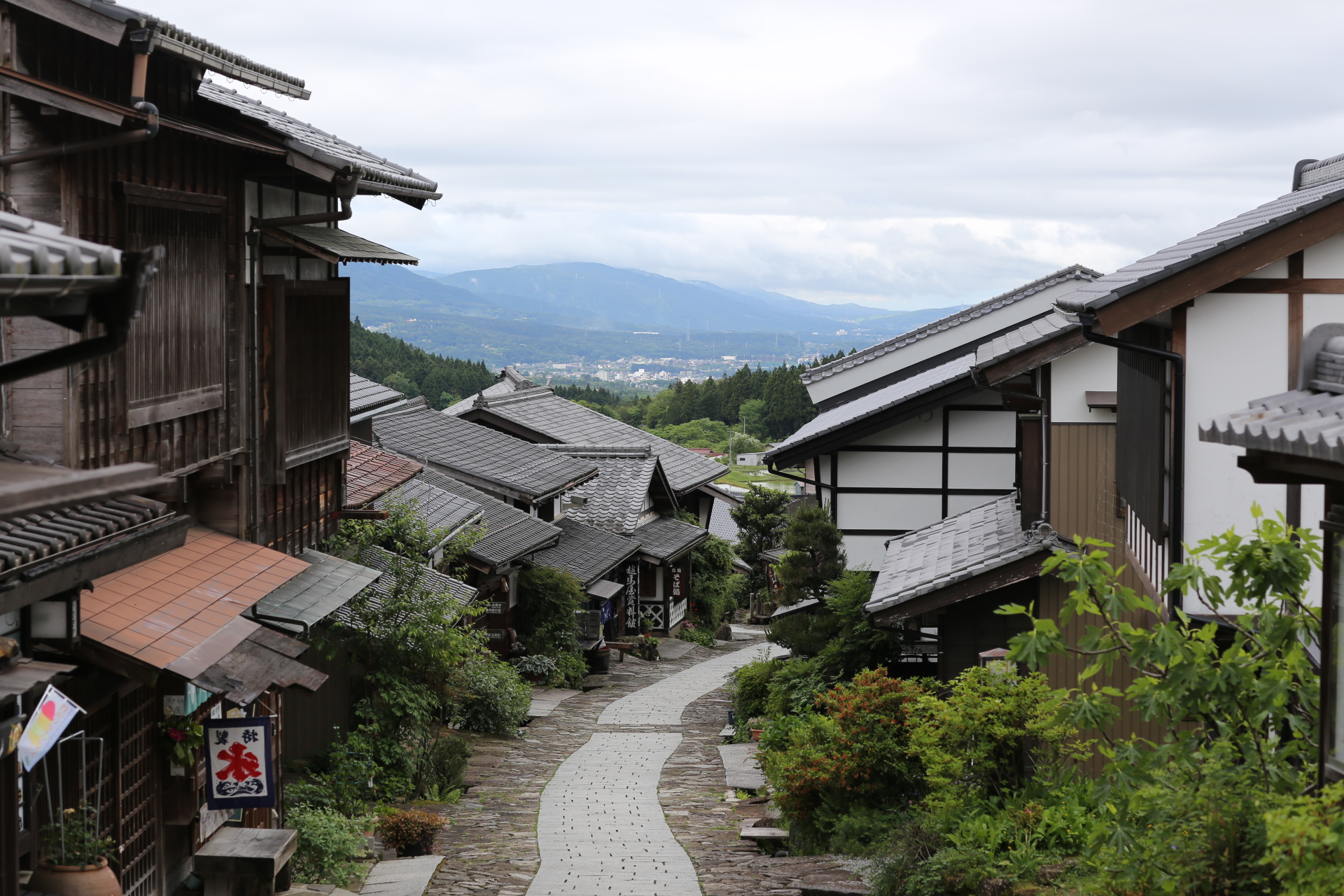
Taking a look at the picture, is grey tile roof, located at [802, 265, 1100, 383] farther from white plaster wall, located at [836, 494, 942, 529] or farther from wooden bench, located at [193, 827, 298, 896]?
wooden bench, located at [193, 827, 298, 896]

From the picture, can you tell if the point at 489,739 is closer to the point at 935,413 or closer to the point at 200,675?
the point at 935,413

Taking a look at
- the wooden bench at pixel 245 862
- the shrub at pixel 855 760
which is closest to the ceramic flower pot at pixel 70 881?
the wooden bench at pixel 245 862

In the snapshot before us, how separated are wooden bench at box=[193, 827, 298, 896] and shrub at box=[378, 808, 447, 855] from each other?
2.66 meters

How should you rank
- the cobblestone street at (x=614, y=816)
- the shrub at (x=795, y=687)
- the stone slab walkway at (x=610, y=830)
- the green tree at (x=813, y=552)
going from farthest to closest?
the green tree at (x=813, y=552), the shrub at (x=795, y=687), the stone slab walkway at (x=610, y=830), the cobblestone street at (x=614, y=816)

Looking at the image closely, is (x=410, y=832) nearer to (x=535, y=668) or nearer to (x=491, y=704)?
(x=491, y=704)

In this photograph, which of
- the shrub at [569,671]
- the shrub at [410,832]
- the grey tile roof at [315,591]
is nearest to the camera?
the grey tile roof at [315,591]

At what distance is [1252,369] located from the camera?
376 inches

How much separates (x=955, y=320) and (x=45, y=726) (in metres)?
23.2

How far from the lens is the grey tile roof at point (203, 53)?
830 centimetres

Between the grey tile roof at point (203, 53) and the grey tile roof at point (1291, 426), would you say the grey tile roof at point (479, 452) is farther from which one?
the grey tile roof at point (1291, 426)

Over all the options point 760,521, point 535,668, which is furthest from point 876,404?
point 760,521

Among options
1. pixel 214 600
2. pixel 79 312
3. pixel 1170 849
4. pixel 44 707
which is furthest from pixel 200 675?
pixel 1170 849

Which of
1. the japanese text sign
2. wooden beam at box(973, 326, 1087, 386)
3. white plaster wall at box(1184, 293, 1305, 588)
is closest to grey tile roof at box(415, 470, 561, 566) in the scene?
wooden beam at box(973, 326, 1087, 386)

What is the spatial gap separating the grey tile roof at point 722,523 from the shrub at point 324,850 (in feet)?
148
